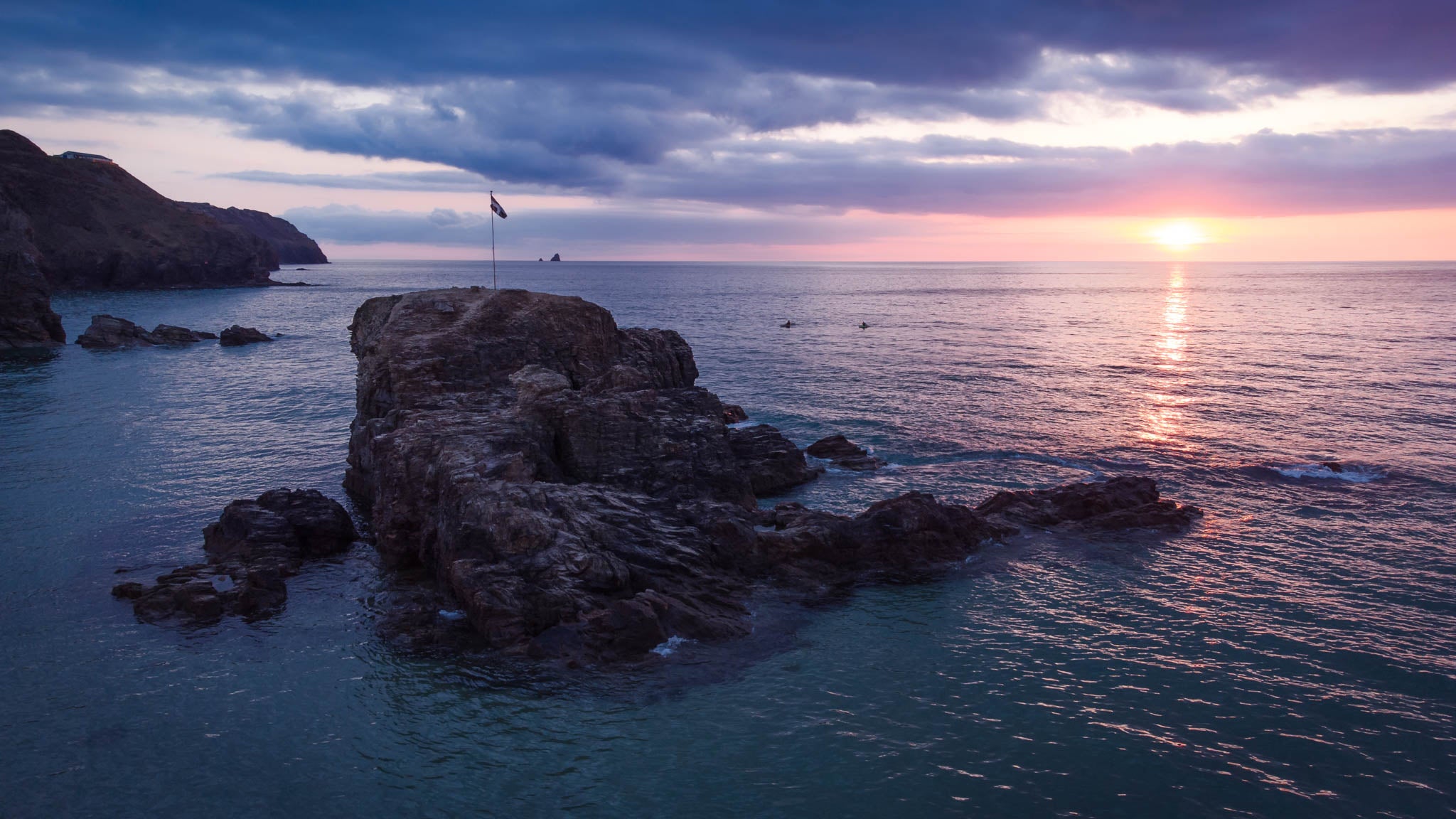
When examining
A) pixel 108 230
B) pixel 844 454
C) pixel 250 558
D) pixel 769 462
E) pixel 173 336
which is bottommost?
pixel 250 558

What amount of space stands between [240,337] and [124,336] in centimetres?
995

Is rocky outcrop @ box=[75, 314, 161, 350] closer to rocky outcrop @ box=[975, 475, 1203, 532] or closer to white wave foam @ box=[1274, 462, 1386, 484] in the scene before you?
rocky outcrop @ box=[975, 475, 1203, 532]

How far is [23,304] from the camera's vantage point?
244 ft

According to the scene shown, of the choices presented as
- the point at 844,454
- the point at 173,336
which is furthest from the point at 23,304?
the point at 844,454

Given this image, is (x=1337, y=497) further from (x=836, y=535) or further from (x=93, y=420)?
(x=93, y=420)

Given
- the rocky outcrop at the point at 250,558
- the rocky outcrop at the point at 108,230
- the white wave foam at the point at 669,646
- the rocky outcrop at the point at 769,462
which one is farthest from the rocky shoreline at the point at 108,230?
the white wave foam at the point at 669,646

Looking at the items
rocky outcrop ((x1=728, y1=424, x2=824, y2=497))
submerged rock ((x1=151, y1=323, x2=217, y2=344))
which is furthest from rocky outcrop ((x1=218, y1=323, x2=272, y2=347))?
rocky outcrop ((x1=728, y1=424, x2=824, y2=497))

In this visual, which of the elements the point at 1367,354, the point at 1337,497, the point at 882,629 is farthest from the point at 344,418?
the point at 1367,354

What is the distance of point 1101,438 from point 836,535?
23.2 m

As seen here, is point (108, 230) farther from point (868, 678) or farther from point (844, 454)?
point (868, 678)

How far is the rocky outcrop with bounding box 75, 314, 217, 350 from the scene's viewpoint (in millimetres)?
76062

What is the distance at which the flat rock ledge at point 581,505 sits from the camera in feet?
63.1

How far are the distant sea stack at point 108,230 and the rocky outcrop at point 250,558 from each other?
139 meters

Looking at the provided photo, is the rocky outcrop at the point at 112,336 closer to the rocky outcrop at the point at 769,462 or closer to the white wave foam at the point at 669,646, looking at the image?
the rocky outcrop at the point at 769,462
